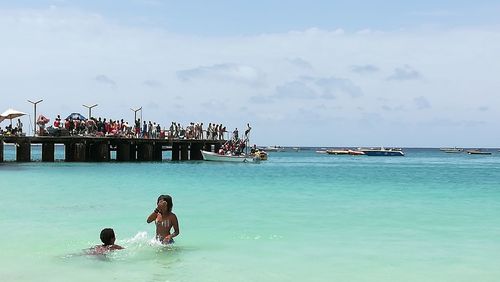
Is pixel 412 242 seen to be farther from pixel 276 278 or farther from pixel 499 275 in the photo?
pixel 276 278

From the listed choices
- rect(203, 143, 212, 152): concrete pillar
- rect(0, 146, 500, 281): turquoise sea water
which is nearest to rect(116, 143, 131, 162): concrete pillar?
rect(203, 143, 212, 152): concrete pillar

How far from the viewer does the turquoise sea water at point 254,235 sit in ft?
35.8

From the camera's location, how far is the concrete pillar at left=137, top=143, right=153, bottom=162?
52719 mm

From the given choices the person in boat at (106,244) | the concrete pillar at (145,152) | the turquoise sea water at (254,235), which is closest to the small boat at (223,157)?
the concrete pillar at (145,152)

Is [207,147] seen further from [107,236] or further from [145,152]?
[107,236]

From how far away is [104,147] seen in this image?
160 feet

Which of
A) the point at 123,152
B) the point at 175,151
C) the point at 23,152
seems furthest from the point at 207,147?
the point at 23,152

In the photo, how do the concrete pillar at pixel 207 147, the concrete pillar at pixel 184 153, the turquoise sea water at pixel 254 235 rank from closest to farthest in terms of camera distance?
1. the turquoise sea water at pixel 254 235
2. the concrete pillar at pixel 184 153
3. the concrete pillar at pixel 207 147


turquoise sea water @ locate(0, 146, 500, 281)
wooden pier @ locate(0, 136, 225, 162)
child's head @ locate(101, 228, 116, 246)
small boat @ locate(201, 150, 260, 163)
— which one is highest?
wooden pier @ locate(0, 136, 225, 162)

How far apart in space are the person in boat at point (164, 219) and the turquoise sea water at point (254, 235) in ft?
0.72

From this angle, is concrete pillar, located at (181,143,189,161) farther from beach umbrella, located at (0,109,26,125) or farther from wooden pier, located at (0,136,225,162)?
beach umbrella, located at (0,109,26,125)

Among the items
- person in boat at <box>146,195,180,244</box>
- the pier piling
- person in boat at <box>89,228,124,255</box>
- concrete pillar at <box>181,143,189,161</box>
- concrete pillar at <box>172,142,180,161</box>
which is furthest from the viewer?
concrete pillar at <box>172,142,180,161</box>

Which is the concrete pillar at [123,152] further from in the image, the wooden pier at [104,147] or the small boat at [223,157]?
the small boat at [223,157]

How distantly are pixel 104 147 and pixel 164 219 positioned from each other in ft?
124
